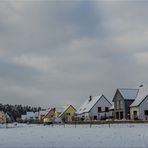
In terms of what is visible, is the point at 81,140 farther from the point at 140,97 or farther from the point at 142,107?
the point at 140,97

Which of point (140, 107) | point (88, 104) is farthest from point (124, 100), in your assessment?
point (88, 104)

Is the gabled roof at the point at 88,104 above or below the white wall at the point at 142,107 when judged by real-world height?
above

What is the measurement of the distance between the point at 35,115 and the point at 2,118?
4381cm

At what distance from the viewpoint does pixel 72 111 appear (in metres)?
134

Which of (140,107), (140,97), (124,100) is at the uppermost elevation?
(140,97)

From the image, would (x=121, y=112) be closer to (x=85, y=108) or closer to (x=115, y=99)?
(x=115, y=99)

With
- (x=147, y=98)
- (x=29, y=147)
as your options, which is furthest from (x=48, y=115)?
(x=29, y=147)

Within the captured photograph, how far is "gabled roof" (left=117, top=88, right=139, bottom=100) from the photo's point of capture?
270ft

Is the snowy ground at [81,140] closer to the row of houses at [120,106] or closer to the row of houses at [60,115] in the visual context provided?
the row of houses at [120,106]

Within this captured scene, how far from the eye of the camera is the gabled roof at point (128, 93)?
82438mm

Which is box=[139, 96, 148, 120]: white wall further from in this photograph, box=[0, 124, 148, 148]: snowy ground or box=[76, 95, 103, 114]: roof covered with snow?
box=[0, 124, 148, 148]: snowy ground

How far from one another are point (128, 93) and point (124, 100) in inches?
76.4

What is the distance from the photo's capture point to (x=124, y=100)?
82.4 metres

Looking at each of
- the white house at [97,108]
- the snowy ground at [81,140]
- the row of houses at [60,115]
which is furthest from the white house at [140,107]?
the snowy ground at [81,140]
